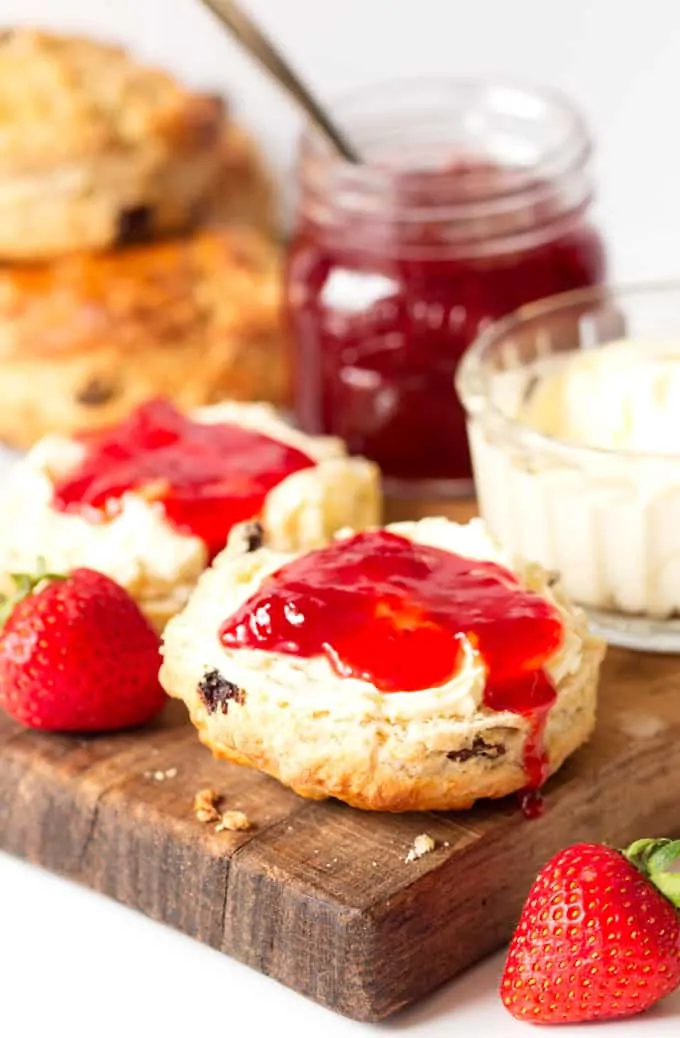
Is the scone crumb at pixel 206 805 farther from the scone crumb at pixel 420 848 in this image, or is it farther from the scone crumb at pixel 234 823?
the scone crumb at pixel 420 848

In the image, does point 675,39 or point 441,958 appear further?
point 675,39

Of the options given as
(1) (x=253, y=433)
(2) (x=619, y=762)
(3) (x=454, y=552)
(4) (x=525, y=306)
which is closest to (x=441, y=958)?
(2) (x=619, y=762)

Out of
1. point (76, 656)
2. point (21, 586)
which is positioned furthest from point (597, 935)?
point (21, 586)

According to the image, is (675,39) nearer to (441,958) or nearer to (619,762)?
(619,762)

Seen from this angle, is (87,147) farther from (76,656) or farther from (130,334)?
(76,656)

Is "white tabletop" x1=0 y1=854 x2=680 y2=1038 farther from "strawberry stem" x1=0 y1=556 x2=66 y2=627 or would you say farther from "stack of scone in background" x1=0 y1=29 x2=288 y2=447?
"stack of scone in background" x1=0 y1=29 x2=288 y2=447
